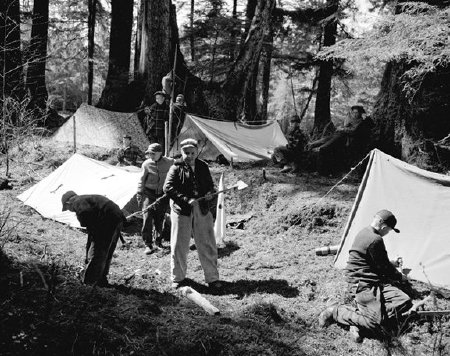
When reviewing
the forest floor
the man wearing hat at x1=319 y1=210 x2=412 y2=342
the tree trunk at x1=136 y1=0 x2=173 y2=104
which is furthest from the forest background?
the man wearing hat at x1=319 y1=210 x2=412 y2=342

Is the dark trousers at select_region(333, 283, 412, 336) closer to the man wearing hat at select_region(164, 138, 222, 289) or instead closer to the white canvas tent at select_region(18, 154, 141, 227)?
the man wearing hat at select_region(164, 138, 222, 289)

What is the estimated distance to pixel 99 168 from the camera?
7.82 metres

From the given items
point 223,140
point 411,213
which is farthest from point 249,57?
point 411,213

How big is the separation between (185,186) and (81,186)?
11.6ft

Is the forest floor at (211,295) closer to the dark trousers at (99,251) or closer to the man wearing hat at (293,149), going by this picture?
the dark trousers at (99,251)

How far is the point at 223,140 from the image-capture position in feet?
32.8

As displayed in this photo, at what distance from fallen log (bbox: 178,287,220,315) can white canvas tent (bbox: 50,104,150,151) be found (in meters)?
6.83

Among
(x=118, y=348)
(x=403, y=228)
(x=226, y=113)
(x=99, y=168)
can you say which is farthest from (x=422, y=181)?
(x=226, y=113)

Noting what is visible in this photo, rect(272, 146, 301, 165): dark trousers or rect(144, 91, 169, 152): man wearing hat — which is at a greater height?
rect(144, 91, 169, 152): man wearing hat

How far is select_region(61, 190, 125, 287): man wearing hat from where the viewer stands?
437 centimetres

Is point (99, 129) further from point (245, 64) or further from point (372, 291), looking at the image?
point (372, 291)

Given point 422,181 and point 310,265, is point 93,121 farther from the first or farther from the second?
point 422,181

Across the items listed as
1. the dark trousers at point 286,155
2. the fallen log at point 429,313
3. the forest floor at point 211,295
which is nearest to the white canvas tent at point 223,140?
the dark trousers at point 286,155

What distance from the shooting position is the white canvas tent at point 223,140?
32.2 ft
